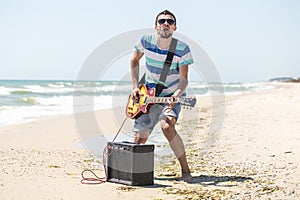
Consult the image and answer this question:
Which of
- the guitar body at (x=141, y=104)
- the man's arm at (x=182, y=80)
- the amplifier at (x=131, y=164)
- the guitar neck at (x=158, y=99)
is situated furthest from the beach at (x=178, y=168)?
the man's arm at (x=182, y=80)

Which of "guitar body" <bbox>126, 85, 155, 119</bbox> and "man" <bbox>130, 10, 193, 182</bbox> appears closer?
"man" <bbox>130, 10, 193, 182</bbox>

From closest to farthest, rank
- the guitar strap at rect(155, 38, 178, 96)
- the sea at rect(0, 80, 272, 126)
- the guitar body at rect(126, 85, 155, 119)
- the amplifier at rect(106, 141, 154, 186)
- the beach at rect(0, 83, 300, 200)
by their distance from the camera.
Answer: the beach at rect(0, 83, 300, 200)
the amplifier at rect(106, 141, 154, 186)
the guitar strap at rect(155, 38, 178, 96)
the guitar body at rect(126, 85, 155, 119)
the sea at rect(0, 80, 272, 126)

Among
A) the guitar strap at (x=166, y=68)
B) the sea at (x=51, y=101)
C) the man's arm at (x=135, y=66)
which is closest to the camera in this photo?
the guitar strap at (x=166, y=68)

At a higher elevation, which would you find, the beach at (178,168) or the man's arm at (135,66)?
the man's arm at (135,66)

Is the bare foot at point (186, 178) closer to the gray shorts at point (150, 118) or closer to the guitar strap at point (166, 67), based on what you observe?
the gray shorts at point (150, 118)

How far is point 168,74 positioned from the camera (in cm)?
517

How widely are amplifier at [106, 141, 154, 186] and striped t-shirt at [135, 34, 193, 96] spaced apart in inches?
28.3

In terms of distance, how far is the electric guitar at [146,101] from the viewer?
5.11m

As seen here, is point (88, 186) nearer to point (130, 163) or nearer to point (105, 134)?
point (130, 163)

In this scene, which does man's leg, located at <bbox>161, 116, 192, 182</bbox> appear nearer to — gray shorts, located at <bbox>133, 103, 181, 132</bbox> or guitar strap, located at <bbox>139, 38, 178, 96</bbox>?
gray shorts, located at <bbox>133, 103, 181, 132</bbox>

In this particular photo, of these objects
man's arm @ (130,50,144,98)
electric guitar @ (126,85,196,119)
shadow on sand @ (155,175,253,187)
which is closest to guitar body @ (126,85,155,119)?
electric guitar @ (126,85,196,119)

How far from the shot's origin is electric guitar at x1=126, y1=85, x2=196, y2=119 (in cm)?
511

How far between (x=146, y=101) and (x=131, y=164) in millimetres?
751

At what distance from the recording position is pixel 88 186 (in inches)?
191
